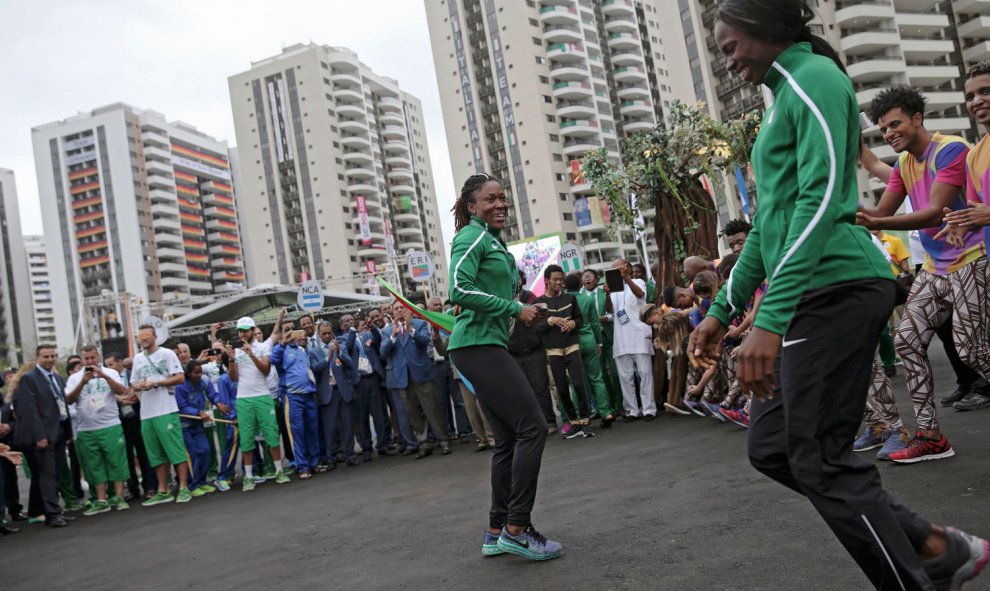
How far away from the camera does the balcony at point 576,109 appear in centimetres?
8047

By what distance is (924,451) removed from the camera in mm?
4945

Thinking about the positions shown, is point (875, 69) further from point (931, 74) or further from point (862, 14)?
point (931, 74)

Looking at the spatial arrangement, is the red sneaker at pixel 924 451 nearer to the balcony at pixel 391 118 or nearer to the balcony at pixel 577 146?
the balcony at pixel 577 146

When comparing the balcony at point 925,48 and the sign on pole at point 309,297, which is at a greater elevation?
the balcony at point 925,48

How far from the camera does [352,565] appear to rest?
15.6ft

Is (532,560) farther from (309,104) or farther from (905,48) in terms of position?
(309,104)

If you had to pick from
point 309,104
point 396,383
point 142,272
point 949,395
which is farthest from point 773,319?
point 142,272

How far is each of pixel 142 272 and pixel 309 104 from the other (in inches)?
1378

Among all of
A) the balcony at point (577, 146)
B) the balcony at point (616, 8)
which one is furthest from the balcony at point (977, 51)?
the balcony at point (616, 8)

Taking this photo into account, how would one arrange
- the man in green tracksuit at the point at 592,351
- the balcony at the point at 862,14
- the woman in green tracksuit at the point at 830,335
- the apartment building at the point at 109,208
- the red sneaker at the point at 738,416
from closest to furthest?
the woman in green tracksuit at the point at 830,335
the red sneaker at the point at 738,416
the man in green tracksuit at the point at 592,351
the balcony at the point at 862,14
the apartment building at the point at 109,208

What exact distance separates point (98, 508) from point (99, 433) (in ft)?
3.23

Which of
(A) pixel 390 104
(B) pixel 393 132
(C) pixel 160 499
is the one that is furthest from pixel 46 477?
(A) pixel 390 104

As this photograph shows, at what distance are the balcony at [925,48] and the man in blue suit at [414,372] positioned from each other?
60.4 metres

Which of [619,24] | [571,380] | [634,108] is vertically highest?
[619,24]
